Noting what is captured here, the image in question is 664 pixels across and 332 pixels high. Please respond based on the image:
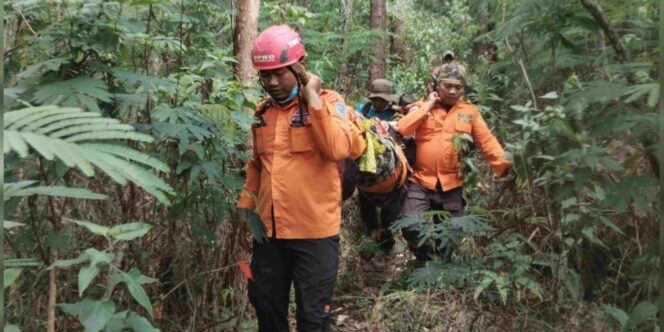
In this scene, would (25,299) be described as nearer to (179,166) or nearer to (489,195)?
(179,166)

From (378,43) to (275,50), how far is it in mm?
7346

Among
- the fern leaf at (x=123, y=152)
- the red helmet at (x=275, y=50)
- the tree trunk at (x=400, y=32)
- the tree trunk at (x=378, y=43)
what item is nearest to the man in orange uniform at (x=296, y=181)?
the red helmet at (x=275, y=50)

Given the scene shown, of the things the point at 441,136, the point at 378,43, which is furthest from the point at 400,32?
the point at 441,136

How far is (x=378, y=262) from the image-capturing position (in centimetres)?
672

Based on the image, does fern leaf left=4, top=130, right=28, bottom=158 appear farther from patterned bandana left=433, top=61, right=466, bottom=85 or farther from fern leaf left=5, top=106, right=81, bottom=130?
patterned bandana left=433, top=61, right=466, bottom=85

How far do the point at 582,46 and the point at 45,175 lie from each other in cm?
287

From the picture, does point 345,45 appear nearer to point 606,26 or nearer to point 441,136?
point 441,136

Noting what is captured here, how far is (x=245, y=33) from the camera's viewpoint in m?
5.59

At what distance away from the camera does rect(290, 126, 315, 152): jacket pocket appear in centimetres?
383

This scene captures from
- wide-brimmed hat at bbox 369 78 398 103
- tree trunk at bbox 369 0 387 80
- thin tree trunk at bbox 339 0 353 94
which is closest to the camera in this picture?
wide-brimmed hat at bbox 369 78 398 103

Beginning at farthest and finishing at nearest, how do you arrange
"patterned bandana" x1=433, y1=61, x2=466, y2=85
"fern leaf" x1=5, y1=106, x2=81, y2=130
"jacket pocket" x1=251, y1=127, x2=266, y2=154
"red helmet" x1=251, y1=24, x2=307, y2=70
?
"patterned bandana" x1=433, y1=61, x2=466, y2=85
"jacket pocket" x1=251, y1=127, x2=266, y2=154
"red helmet" x1=251, y1=24, x2=307, y2=70
"fern leaf" x1=5, y1=106, x2=81, y2=130

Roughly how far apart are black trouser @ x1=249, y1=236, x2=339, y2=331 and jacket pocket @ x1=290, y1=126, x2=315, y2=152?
0.60 meters

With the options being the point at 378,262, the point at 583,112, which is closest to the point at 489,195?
the point at 378,262

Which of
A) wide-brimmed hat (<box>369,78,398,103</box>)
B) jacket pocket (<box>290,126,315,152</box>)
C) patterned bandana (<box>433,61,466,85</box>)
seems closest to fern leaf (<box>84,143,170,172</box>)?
jacket pocket (<box>290,126,315,152</box>)
